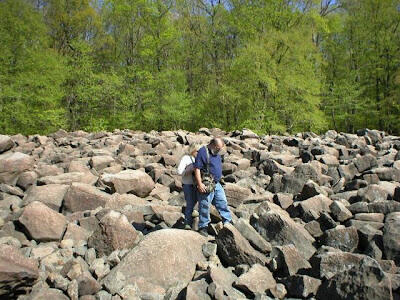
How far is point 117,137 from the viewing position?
17797 mm

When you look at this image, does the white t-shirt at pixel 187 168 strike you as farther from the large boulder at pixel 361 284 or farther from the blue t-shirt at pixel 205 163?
the large boulder at pixel 361 284

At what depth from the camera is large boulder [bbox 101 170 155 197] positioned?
938 centimetres

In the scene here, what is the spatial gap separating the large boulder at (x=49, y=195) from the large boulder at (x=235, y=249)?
4.20 metres

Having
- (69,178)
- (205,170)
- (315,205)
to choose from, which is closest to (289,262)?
(205,170)

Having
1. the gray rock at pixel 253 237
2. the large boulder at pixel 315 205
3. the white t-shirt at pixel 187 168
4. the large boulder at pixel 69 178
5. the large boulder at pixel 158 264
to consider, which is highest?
the white t-shirt at pixel 187 168

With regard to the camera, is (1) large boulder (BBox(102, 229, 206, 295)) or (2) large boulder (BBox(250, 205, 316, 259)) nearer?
(1) large boulder (BBox(102, 229, 206, 295))

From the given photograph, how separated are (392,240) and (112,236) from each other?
4.45 m

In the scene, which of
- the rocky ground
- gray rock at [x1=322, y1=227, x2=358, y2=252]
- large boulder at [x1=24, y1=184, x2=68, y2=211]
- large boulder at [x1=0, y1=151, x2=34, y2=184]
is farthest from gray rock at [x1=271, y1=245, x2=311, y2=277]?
large boulder at [x1=0, y1=151, x2=34, y2=184]

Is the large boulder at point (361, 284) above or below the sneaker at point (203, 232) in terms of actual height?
above

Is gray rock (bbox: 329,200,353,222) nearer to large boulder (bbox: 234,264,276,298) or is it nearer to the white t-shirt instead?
large boulder (bbox: 234,264,276,298)

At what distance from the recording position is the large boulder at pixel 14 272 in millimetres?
5121

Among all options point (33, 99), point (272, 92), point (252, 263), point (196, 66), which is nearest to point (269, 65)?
point (272, 92)

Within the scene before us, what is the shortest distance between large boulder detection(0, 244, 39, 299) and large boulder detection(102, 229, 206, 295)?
1018mm

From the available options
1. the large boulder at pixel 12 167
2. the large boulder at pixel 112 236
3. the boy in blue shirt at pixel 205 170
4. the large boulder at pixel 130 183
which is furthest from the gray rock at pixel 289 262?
the large boulder at pixel 12 167
